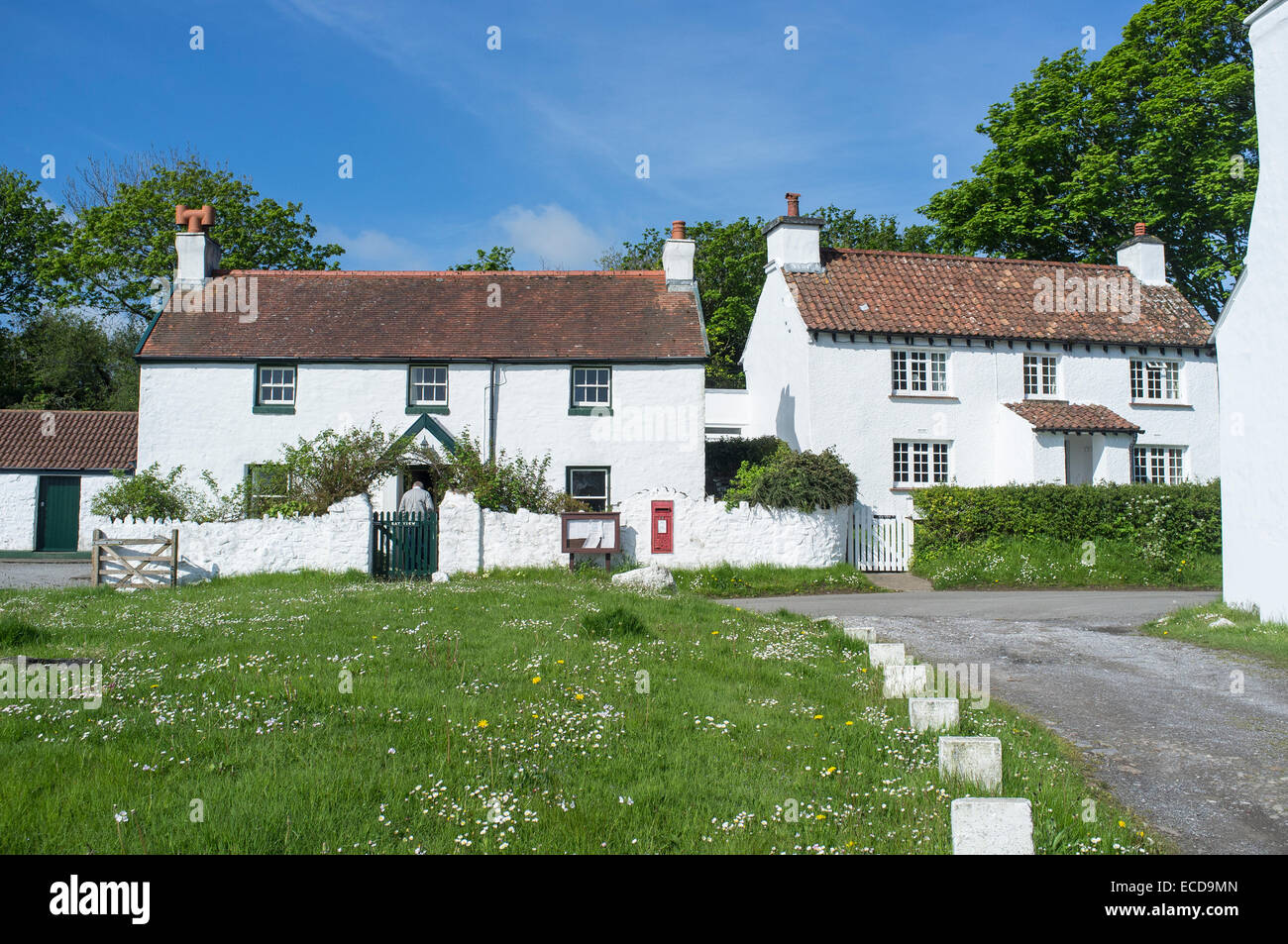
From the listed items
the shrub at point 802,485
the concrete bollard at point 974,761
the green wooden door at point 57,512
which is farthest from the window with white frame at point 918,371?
the green wooden door at point 57,512

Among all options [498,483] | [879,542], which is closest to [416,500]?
[498,483]

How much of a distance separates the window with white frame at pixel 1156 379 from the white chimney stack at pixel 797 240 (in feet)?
33.0

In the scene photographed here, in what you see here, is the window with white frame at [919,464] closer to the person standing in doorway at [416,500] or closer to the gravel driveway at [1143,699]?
the gravel driveway at [1143,699]

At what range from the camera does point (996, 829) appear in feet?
13.4

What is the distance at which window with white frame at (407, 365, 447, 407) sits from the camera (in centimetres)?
2258

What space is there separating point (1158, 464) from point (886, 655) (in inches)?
860

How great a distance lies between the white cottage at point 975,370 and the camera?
2405 centimetres

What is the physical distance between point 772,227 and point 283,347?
46.3 ft

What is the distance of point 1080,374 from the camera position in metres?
25.7

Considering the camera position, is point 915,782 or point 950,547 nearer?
point 915,782

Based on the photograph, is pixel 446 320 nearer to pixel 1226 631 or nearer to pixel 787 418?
pixel 787 418
